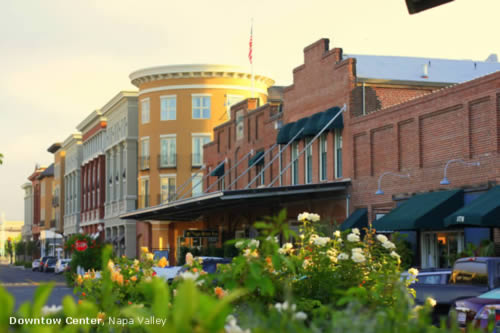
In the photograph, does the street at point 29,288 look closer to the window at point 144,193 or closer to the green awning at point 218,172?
the window at point 144,193

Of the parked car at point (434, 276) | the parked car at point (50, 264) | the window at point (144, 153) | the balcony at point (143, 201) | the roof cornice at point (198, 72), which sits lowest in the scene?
the parked car at point (50, 264)

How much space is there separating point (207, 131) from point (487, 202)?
42.6 metres

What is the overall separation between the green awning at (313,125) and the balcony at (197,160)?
28.3 metres

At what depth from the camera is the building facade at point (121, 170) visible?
7306 cm

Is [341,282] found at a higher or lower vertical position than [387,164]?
lower

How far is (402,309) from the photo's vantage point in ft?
16.8

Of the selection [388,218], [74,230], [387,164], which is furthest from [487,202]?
[74,230]

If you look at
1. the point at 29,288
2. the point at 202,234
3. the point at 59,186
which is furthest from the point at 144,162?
the point at 59,186

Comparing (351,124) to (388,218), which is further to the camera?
(351,124)

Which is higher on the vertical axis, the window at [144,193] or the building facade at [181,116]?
the building facade at [181,116]

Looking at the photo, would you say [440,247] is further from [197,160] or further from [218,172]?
[197,160]

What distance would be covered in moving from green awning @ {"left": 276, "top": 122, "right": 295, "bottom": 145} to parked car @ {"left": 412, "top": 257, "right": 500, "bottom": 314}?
2375 cm

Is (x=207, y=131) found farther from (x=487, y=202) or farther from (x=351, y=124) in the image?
(x=487, y=202)

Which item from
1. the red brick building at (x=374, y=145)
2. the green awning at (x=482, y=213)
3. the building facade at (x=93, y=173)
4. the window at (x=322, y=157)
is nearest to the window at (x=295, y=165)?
the red brick building at (x=374, y=145)
